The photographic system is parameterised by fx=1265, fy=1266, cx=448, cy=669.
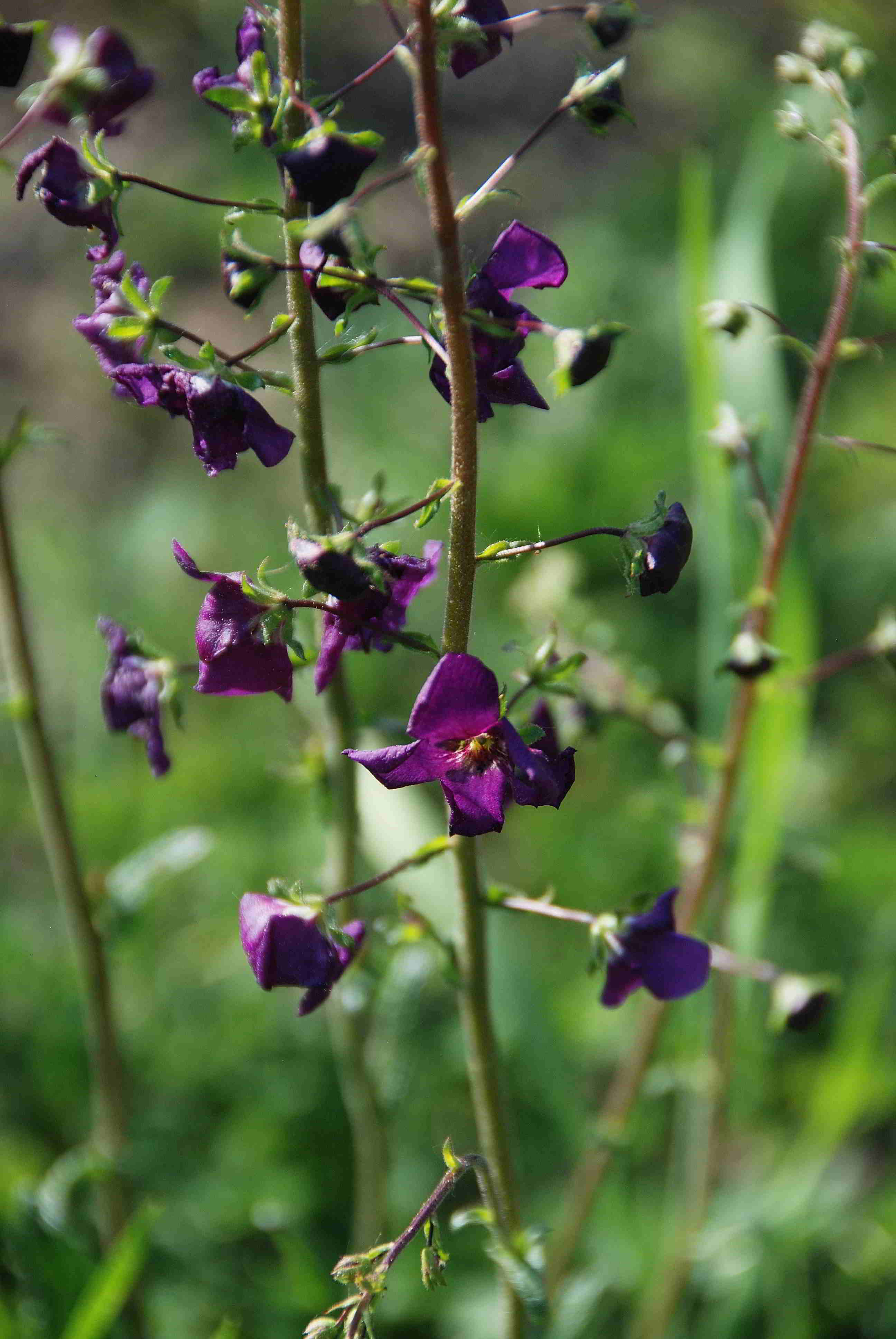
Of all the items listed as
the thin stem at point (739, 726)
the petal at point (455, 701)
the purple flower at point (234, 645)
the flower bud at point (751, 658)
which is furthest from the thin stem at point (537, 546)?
the thin stem at point (739, 726)

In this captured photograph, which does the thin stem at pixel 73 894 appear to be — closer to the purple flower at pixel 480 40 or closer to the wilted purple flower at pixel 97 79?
the wilted purple flower at pixel 97 79

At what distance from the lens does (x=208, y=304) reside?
6258 millimetres

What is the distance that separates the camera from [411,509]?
1416mm

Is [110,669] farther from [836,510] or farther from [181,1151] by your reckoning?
[836,510]

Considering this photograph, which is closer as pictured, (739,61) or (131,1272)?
(131,1272)

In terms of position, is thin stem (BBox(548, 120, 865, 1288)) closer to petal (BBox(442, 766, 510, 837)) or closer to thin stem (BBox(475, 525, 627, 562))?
thin stem (BBox(475, 525, 627, 562))

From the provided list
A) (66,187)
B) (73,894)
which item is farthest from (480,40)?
(73,894)

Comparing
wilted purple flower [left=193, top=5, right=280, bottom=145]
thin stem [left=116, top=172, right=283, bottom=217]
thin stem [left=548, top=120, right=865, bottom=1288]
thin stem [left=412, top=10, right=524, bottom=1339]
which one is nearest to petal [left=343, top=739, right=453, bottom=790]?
thin stem [left=412, top=10, right=524, bottom=1339]

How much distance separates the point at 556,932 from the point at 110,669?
7.03ft

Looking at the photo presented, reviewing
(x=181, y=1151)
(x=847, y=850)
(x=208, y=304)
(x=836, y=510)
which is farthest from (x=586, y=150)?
(x=181, y=1151)

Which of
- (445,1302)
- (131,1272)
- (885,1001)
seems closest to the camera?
(131,1272)

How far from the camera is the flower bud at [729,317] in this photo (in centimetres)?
197

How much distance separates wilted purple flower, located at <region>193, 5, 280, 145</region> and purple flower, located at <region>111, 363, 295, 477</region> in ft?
0.97

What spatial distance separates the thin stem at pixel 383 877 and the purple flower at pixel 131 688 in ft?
1.43
